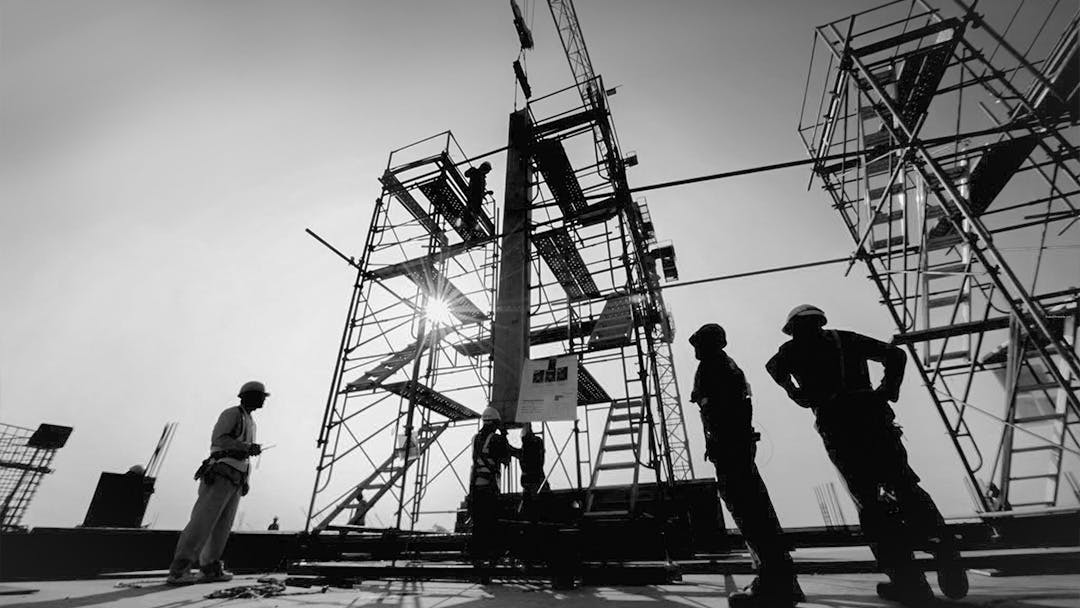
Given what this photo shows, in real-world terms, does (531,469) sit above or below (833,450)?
above

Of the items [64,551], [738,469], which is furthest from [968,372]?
[64,551]

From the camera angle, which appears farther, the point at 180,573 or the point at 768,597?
the point at 180,573

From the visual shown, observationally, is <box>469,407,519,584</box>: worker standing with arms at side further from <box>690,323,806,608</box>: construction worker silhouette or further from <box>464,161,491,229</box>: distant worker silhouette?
<box>464,161,491,229</box>: distant worker silhouette

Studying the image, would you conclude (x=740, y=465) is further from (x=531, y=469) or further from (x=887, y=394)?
(x=531, y=469)

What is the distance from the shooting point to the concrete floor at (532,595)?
263cm

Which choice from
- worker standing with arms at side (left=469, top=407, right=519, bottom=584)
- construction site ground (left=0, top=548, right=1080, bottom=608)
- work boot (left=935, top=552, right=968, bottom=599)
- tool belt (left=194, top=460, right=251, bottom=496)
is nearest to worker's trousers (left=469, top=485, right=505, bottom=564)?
worker standing with arms at side (left=469, top=407, right=519, bottom=584)

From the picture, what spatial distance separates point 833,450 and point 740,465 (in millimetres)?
876

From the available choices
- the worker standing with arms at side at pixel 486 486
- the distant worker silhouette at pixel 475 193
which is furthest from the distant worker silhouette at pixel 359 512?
the distant worker silhouette at pixel 475 193

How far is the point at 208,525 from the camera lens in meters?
4.73

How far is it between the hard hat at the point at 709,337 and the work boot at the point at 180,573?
5.99 m

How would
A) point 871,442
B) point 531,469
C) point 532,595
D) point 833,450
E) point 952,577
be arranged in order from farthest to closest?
point 531,469 < point 532,595 < point 833,450 < point 871,442 < point 952,577

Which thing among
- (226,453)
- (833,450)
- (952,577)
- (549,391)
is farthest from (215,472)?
(952,577)

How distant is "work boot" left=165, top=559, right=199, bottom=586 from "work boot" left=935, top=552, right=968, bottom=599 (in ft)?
22.5

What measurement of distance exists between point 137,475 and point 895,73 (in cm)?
1682
